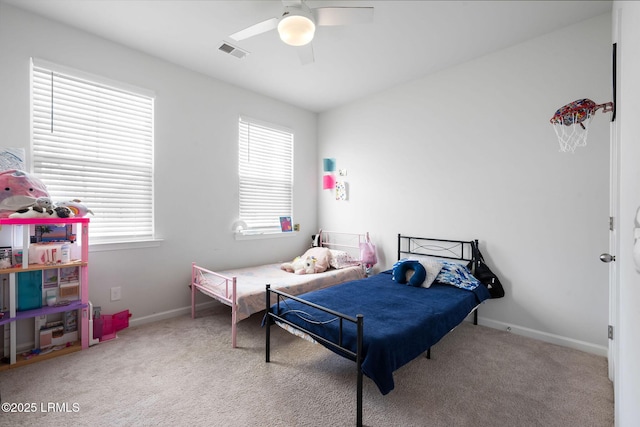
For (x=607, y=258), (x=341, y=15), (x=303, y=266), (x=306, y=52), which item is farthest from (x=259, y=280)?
(x=607, y=258)

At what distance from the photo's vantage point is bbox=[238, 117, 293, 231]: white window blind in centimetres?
406

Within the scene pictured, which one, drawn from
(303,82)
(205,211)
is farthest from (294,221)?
(303,82)

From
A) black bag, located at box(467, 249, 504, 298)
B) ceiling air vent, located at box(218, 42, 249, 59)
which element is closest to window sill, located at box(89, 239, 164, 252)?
ceiling air vent, located at box(218, 42, 249, 59)

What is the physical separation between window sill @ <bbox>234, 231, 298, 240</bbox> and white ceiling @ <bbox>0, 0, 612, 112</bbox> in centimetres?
203

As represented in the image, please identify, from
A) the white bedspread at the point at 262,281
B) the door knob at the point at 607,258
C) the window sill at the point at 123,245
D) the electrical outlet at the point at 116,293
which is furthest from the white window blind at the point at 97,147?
the door knob at the point at 607,258

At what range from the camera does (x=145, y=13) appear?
250 cm

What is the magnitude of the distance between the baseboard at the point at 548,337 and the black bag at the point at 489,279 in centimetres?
35

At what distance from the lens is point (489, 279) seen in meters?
3.03

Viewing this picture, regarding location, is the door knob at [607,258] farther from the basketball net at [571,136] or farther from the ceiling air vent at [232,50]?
the ceiling air vent at [232,50]

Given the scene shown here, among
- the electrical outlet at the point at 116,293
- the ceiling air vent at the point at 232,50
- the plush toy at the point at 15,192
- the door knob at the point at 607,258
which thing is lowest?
the electrical outlet at the point at 116,293

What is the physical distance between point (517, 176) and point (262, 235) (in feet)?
10.4

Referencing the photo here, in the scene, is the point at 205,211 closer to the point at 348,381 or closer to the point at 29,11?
the point at 29,11

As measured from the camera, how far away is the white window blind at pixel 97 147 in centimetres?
263

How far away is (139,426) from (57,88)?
2908 millimetres
